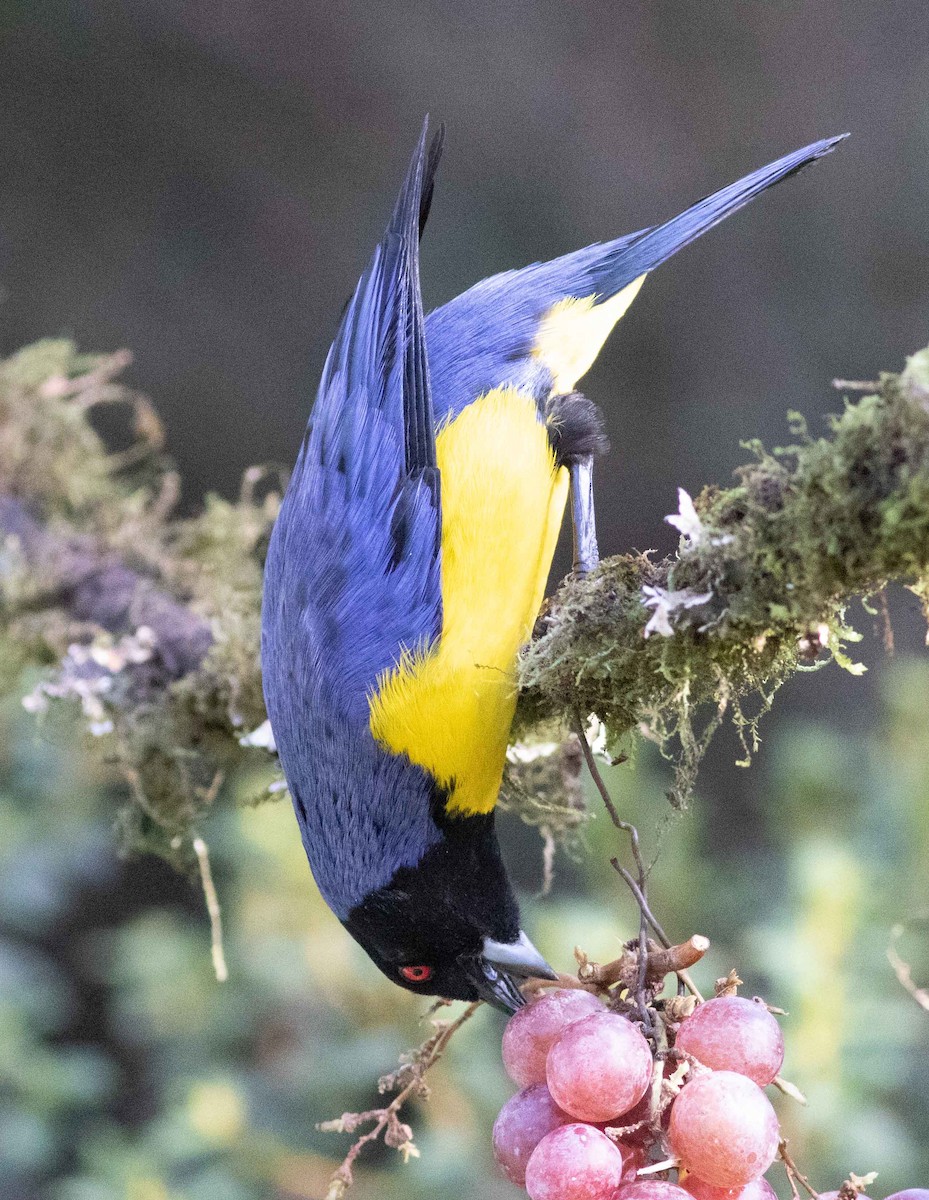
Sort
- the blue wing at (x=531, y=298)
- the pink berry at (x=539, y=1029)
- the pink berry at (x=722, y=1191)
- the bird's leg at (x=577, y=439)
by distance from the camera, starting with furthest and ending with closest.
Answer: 1. the blue wing at (x=531, y=298)
2. the bird's leg at (x=577, y=439)
3. the pink berry at (x=539, y=1029)
4. the pink berry at (x=722, y=1191)

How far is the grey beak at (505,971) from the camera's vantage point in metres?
1.93

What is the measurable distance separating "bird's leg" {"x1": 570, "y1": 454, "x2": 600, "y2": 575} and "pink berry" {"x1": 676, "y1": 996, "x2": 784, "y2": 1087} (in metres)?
0.83

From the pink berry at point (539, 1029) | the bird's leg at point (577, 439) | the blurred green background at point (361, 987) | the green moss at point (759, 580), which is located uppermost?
the bird's leg at point (577, 439)

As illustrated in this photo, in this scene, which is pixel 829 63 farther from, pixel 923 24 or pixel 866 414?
pixel 866 414

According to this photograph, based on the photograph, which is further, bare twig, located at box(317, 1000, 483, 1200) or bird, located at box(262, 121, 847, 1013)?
bird, located at box(262, 121, 847, 1013)

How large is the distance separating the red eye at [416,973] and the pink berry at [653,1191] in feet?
2.53

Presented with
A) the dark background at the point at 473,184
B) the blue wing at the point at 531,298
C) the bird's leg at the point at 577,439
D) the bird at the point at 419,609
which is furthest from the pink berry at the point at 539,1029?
the dark background at the point at 473,184

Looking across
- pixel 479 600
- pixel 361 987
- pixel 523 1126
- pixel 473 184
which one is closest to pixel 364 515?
pixel 479 600

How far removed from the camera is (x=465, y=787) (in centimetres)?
199

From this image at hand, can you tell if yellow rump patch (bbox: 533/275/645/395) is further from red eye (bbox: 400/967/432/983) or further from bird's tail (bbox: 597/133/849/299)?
red eye (bbox: 400/967/432/983)

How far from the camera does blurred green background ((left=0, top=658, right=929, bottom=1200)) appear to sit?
3012mm

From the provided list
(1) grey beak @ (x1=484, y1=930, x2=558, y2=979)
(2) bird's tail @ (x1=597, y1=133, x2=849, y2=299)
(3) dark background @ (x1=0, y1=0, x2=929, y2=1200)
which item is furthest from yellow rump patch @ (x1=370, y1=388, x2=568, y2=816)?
(3) dark background @ (x1=0, y1=0, x2=929, y2=1200)

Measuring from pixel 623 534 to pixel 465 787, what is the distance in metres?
4.03

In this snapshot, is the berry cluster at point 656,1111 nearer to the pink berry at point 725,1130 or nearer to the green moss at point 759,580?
the pink berry at point 725,1130
